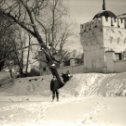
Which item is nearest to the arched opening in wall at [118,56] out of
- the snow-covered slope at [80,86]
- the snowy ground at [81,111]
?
the snow-covered slope at [80,86]

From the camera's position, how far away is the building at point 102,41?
32.6 metres

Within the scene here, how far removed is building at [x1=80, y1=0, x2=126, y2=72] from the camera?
107ft

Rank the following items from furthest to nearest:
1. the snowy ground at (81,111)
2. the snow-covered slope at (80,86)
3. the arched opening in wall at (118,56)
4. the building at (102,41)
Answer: the building at (102,41) < the arched opening in wall at (118,56) < the snow-covered slope at (80,86) < the snowy ground at (81,111)

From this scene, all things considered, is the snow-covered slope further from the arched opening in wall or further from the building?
the arched opening in wall

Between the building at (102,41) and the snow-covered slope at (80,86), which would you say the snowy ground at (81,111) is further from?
the building at (102,41)

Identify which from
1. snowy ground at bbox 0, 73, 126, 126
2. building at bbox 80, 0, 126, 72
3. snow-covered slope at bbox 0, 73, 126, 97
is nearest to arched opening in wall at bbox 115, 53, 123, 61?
building at bbox 80, 0, 126, 72

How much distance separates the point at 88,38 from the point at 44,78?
7.94 m

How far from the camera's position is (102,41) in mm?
36688

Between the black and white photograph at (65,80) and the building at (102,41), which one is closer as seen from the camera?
the black and white photograph at (65,80)

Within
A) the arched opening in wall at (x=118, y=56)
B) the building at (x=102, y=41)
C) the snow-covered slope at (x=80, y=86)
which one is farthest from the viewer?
the building at (x=102, y=41)

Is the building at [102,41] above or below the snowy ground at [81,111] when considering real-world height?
above

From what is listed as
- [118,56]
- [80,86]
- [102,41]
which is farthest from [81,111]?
[102,41]

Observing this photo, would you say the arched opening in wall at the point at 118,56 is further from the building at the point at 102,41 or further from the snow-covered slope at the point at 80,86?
the snow-covered slope at the point at 80,86

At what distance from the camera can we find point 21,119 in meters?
14.4
